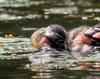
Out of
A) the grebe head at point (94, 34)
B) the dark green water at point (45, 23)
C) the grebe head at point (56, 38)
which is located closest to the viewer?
the dark green water at point (45, 23)

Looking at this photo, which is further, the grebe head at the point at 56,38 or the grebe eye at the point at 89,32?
the grebe eye at the point at 89,32

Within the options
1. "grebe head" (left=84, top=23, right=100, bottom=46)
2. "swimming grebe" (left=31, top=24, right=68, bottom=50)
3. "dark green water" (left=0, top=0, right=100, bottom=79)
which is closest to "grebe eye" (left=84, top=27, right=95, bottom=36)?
"grebe head" (left=84, top=23, right=100, bottom=46)

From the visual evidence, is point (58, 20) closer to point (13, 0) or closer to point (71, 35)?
point (71, 35)

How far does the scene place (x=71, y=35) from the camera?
9.72m

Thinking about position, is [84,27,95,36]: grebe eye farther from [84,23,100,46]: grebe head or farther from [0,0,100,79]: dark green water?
[0,0,100,79]: dark green water

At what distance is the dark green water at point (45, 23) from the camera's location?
7109 mm

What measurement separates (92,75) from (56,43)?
195cm

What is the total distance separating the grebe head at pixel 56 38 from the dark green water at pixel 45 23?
1410 mm

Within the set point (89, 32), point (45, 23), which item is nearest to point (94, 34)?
point (89, 32)

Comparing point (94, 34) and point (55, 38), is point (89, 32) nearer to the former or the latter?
point (94, 34)

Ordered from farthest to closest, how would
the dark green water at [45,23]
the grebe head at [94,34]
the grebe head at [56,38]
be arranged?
1. the grebe head at [94,34]
2. the grebe head at [56,38]
3. the dark green water at [45,23]

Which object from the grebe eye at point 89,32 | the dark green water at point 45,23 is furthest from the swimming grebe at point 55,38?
the dark green water at point 45,23

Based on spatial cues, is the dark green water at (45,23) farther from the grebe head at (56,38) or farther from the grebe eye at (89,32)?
the grebe eye at (89,32)

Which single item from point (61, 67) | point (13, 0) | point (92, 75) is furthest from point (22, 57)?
point (13, 0)
